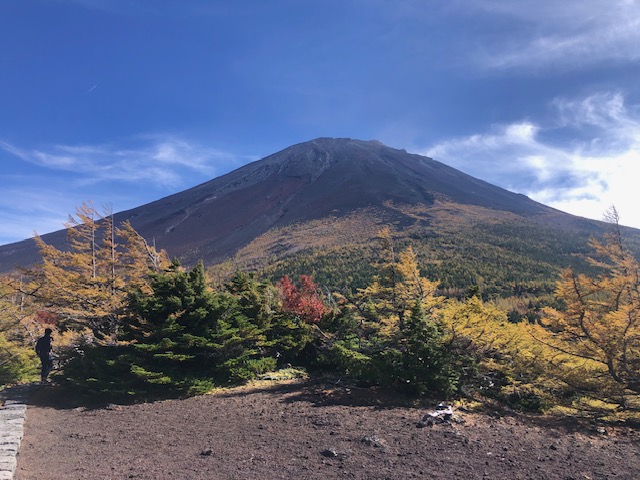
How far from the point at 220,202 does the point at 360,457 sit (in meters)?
75.3

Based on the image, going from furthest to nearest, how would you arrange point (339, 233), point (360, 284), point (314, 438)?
point (339, 233), point (360, 284), point (314, 438)

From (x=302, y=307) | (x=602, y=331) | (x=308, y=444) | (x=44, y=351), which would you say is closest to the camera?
(x=308, y=444)

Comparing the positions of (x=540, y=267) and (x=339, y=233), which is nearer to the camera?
(x=540, y=267)

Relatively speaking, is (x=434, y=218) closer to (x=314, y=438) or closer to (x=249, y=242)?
(x=249, y=242)

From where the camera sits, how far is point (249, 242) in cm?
5316

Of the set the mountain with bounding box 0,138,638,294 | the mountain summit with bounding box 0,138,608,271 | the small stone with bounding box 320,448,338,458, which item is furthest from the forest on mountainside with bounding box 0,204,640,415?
the mountain summit with bounding box 0,138,608,271

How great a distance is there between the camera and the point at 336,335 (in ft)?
33.8

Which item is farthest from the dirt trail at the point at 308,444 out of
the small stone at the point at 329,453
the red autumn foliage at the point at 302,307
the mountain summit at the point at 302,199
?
the mountain summit at the point at 302,199

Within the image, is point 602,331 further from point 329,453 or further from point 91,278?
point 91,278

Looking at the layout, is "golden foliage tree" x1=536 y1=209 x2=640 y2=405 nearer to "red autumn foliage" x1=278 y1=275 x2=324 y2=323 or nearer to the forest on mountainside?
the forest on mountainside

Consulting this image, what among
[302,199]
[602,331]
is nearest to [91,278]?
[602,331]

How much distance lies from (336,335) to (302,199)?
5747 centimetres

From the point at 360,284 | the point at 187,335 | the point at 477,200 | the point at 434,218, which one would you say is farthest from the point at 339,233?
the point at 187,335

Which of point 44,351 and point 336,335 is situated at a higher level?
point 336,335
